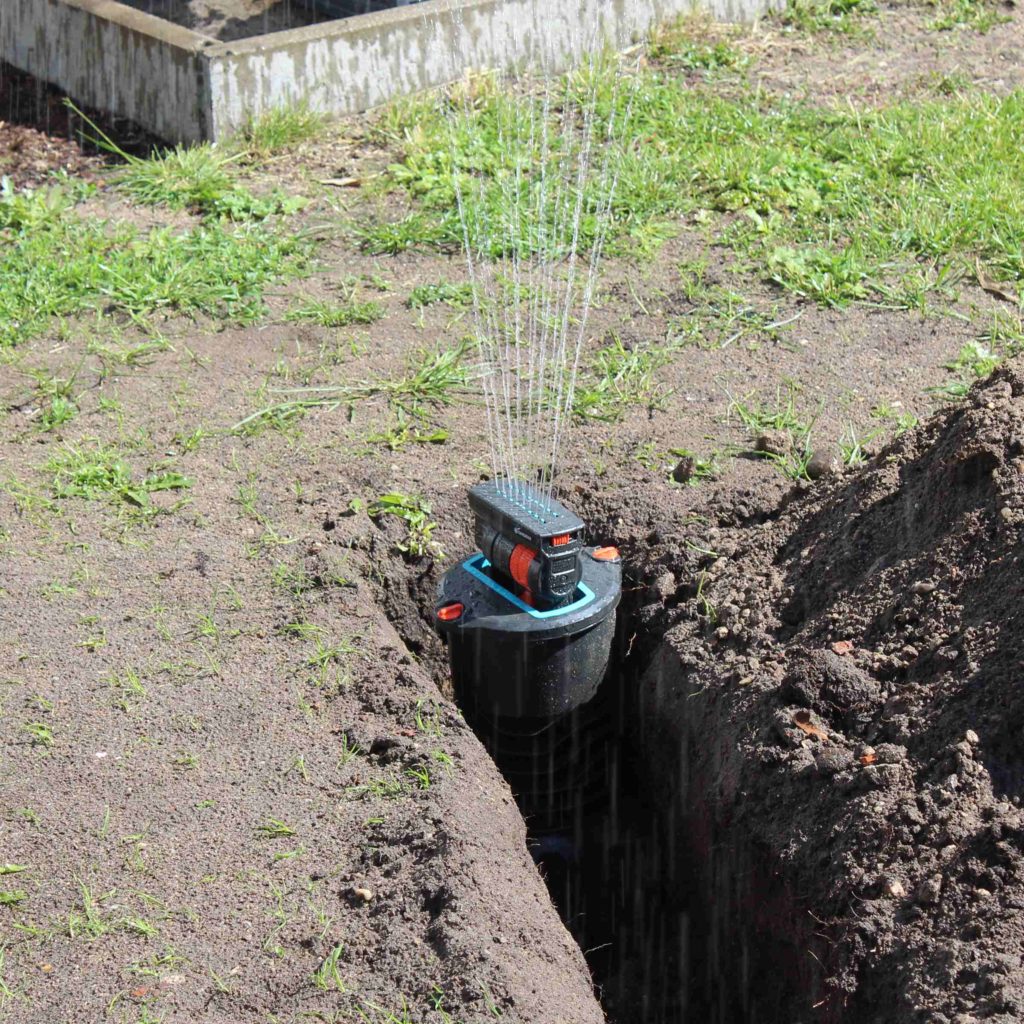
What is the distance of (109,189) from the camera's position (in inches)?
213

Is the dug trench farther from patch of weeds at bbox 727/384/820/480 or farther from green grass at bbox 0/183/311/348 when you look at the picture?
green grass at bbox 0/183/311/348

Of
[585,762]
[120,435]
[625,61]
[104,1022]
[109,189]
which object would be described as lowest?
A: [585,762]

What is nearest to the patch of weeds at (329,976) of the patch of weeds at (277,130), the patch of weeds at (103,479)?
the patch of weeds at (103,479)

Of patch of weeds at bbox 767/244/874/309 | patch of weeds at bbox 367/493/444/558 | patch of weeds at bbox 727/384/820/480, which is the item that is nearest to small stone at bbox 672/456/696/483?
patch of weeds at bbox 727/384/820/480

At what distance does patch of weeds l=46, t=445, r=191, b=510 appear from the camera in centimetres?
362

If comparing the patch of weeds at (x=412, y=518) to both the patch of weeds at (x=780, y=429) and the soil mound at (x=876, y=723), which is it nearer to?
the soil mound at (x=876, y=723)

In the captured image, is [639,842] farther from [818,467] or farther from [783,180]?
[783,180]

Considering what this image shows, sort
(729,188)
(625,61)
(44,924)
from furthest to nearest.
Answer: (625,61), (729,188), (44,924)

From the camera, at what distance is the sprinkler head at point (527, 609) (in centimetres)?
292

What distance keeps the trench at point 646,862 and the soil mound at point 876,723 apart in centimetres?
2

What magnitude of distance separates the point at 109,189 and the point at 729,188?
255 centimetres

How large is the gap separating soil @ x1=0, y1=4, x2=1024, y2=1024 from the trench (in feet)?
0.04

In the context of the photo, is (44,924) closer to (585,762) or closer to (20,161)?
(585,762)

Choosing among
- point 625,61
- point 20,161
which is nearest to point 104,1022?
point 20,161
